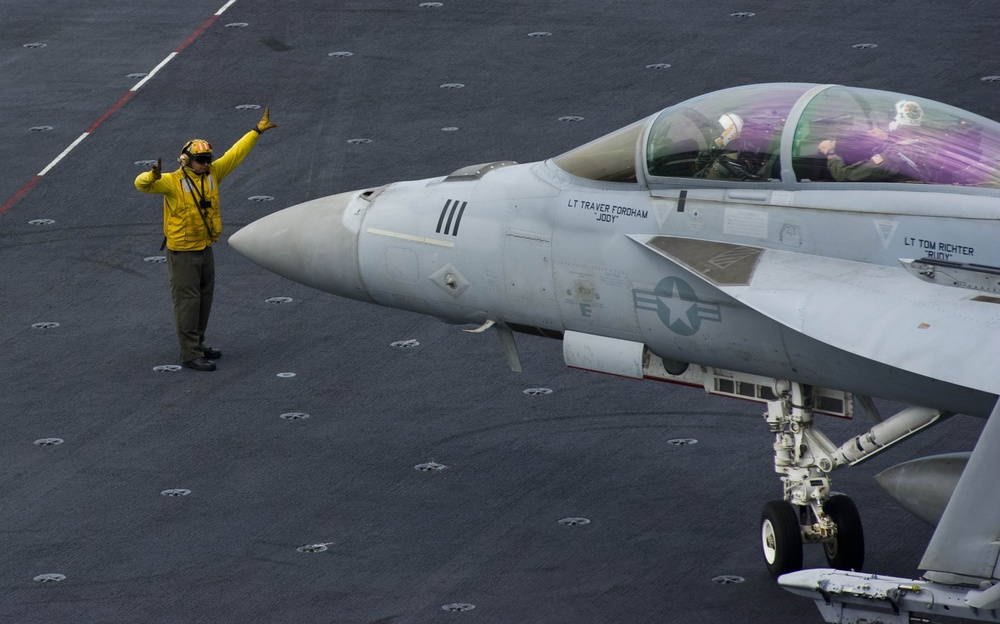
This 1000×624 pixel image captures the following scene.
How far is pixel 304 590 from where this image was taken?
436 inches

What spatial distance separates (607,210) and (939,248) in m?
2.40

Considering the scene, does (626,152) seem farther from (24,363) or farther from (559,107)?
(559,107)

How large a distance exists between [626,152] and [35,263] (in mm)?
8161

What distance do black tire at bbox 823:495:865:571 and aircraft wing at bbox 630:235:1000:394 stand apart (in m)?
1.75

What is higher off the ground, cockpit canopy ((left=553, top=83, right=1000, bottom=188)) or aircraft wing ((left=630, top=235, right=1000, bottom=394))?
cockpit canopy ((left=553, top=83, right=1000, bottom=188))

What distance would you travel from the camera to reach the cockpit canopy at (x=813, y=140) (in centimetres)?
1009

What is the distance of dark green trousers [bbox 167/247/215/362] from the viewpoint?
14828 mm

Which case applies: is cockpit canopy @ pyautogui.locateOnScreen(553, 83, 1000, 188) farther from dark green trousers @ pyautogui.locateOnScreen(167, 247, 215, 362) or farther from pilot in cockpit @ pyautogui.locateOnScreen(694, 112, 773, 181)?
dark green trousers @ pyautogui.locateOnScreen(167, 247, 215, 362)

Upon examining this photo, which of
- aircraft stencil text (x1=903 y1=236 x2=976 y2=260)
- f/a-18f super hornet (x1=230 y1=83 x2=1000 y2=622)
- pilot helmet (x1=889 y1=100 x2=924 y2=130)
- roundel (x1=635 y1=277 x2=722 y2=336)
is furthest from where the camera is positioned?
roundel (x1=635 y1=277 x2=722 y2=336)

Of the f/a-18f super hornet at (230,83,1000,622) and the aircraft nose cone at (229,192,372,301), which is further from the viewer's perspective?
the aircraft nose cone at (229,192,372,301)

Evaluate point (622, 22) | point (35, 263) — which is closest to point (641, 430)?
point (35, 263)

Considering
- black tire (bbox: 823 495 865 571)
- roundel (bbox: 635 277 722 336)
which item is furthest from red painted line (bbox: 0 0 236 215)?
black tire (bbox: 823 495 865 571)

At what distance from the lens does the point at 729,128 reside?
10680 mm

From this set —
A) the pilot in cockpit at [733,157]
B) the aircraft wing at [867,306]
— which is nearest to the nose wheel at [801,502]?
the aircraft wing at [867,306]
